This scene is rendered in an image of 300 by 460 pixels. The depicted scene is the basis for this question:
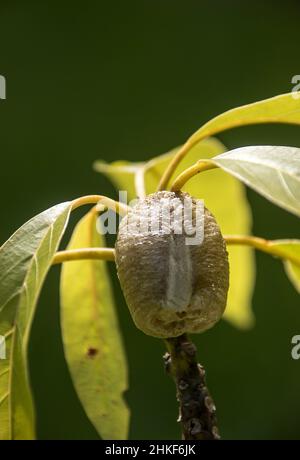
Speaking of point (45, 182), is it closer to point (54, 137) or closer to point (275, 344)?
point (54, 137)

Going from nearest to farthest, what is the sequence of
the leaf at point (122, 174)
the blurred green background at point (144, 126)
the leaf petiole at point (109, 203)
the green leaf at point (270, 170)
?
1. the green leaf at point (270, 170)
2. the leaf petiole at point (109, 203)
3. the leaf at point (122, 174)
4. the blurred green background at point (144, 126)

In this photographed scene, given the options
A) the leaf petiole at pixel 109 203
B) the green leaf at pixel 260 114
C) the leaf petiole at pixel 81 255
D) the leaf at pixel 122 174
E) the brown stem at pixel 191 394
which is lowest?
the brown stem at pixel 191 394

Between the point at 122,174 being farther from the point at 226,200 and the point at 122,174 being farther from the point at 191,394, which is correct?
the point at 191,394

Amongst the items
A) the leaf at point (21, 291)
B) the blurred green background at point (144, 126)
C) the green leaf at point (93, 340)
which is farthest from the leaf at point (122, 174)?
the blurred green background at point (144, 126)

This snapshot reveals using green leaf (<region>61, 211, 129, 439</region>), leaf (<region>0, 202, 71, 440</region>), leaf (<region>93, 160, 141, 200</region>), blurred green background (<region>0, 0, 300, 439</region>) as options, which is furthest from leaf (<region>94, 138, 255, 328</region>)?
blurred green background (<region>0, 0, 300, 439</region>)

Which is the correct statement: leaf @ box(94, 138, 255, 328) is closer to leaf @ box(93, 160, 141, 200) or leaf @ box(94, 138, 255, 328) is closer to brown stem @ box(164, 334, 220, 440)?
leaf @ box(93, 160, 141, 200)

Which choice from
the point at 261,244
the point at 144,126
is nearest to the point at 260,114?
the point at 261,244

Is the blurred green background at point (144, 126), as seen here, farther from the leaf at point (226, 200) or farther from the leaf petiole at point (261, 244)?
the leaf petiole at point (261, 244)
